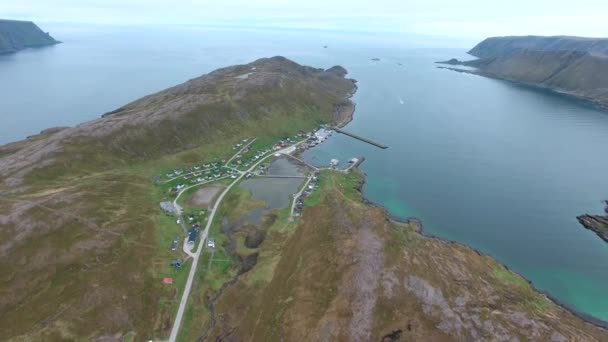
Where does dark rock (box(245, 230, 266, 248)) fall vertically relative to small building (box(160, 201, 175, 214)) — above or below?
below

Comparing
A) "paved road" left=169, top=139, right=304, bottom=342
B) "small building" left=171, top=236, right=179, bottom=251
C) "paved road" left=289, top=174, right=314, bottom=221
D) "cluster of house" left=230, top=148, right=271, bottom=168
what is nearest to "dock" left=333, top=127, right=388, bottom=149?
"cluster of house" left=230, top=148, right=271, bottom=168

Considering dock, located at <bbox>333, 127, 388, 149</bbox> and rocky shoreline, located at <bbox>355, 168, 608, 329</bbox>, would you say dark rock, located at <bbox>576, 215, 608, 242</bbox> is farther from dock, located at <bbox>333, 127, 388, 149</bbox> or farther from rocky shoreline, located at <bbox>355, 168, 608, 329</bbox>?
dock, located at <bbox>333, 127, 388, 149</bbox>

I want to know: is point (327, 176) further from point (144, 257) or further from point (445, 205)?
point (144, 257)

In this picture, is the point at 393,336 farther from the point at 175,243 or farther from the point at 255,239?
the point at 175,243

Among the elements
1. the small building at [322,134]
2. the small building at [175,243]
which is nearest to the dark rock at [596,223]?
the small building at [322,134]

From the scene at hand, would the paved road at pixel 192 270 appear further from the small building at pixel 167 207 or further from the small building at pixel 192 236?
the small building at pixel 167 207

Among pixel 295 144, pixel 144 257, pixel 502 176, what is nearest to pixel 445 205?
pixel 502 176
